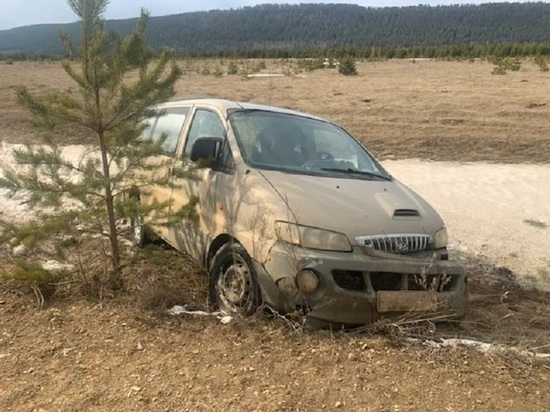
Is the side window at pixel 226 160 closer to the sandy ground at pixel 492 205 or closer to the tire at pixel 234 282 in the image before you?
the tire at pixel 234 282

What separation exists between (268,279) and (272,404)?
1.09 metres

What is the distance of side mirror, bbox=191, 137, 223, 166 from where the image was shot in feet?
17.2

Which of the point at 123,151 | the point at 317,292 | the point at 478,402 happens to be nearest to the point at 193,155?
→ the point at 123,151

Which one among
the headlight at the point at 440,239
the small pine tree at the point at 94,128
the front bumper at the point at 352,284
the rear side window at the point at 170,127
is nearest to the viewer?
the front bumper at the point at 352,284

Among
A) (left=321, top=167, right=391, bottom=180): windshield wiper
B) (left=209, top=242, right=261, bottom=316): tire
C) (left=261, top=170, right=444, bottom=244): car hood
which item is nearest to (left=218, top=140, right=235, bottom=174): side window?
(left=261, top=170, right=444, bottom=244): car hood

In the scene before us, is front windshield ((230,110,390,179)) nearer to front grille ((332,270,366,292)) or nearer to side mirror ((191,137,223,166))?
side mirror ((191,137,223,166))

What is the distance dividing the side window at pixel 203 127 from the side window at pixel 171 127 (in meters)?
0.20

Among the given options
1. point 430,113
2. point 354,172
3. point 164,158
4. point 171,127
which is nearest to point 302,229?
point 354,172

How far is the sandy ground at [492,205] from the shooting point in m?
7.69

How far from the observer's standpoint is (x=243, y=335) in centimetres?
410

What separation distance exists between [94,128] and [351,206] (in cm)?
206

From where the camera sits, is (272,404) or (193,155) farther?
(193,155)

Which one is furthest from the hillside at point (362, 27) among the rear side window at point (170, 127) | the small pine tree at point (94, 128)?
the small pine tree at point (94, 128)

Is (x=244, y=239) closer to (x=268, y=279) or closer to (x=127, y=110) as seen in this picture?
(x=268, y=279)
